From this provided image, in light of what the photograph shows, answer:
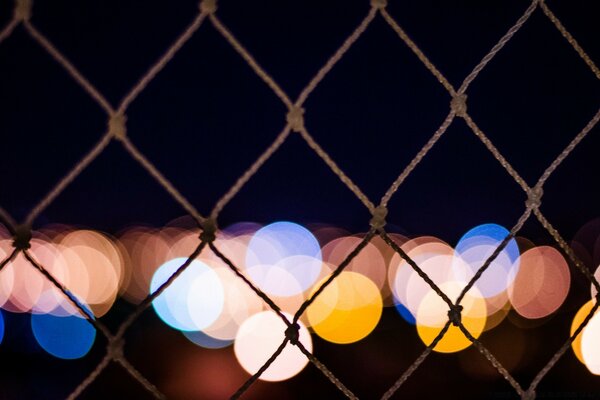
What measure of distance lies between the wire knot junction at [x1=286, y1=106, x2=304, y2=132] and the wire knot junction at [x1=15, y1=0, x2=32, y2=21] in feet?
1.49

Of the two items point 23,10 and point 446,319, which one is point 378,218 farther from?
point 446,319

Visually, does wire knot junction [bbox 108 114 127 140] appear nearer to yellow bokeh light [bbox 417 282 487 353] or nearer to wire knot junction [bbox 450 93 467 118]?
wire knot junction [bbox 450 93 467 118]

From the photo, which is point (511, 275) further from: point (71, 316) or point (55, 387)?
point (55, 387)

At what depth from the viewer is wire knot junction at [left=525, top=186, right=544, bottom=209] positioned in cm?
135

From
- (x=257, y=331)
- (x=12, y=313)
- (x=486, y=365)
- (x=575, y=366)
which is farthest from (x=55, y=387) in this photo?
(x=12, y=313)

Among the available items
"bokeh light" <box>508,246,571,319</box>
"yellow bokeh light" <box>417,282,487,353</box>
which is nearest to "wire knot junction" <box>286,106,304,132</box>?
"yellow bokeh light" <box>417,282,487,353</box>

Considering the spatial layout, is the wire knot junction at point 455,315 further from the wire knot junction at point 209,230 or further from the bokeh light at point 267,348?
the bokeh light at point 267,348

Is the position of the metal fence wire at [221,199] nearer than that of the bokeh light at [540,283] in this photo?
Yes

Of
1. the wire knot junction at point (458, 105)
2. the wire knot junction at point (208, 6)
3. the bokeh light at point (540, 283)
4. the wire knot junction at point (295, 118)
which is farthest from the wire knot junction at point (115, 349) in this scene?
the bokeh light at point (540, 283)

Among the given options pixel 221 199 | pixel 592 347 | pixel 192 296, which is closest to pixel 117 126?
pixel 221 199

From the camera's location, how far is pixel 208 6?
4.09 ft

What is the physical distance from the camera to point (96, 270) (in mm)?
34156

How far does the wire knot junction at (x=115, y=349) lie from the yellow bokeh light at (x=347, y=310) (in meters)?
16.0

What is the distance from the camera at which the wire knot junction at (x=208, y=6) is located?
124 centimetres
